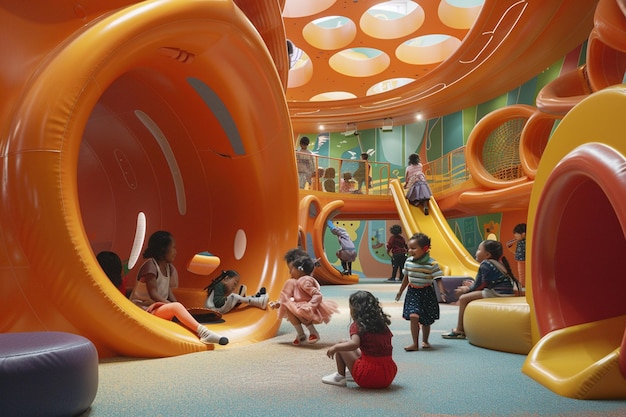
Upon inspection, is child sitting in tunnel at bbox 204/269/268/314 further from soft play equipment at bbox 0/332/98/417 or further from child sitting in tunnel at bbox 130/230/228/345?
soft play equipment at bbox 0/332/98/417

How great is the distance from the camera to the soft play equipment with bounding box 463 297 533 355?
3742 mm

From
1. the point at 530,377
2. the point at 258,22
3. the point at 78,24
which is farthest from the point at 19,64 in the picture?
the point at 530,377

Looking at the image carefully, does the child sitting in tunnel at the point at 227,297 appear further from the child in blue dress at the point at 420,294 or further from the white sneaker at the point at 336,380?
the white sneaker at the point at 336,380

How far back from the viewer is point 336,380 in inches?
113

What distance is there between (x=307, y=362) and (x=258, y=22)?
3.61m

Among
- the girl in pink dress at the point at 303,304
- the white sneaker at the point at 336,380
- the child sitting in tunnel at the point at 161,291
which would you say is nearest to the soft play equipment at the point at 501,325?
the girl in pink dress at the point at 303,304

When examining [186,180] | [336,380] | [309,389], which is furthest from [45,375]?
[186,180]

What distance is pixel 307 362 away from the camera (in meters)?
3.51

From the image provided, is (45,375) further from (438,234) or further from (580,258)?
(438,234)

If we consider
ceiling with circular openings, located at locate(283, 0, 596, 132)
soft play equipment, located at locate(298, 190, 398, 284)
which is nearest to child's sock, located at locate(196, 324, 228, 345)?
soft play equipment, located at locate(298, 190, 398, 284)

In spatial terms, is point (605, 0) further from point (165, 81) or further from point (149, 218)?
point (149, 218)

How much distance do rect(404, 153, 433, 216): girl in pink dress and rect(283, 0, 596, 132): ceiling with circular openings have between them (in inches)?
115

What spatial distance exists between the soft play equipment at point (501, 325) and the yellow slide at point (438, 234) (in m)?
5.32

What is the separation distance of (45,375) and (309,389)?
1.35 m
